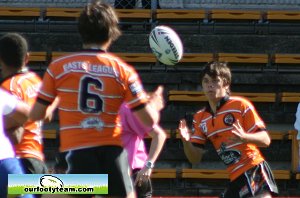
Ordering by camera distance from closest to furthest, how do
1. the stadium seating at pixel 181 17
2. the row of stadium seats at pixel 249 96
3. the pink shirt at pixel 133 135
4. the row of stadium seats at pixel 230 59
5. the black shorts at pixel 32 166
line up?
the black shorts at pixel 32 166
the pink shirt at pixel 133 135
the row of stadium seats at pixel 249 96
the row of stadium seats at pixel 230 59
the stadium seating at pixel 181 17

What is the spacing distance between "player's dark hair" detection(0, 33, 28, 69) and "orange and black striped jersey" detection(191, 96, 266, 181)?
156 centimetres

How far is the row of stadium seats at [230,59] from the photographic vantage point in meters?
12.8

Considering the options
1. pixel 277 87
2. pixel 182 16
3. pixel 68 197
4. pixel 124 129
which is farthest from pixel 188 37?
pixel 68 197

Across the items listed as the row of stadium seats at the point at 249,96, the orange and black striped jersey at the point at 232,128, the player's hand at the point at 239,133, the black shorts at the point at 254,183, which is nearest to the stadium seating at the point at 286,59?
the row of stadium seats at the point at 249,96

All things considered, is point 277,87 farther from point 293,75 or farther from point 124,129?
point 124,129

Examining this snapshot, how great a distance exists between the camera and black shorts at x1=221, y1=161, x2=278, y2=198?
6266 millimetres

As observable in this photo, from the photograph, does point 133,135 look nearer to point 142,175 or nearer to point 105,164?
point 142,175

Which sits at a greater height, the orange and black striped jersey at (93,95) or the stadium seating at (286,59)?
the stadium seating at (286,59)

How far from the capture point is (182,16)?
44.9ft

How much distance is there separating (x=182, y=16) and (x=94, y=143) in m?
8.94

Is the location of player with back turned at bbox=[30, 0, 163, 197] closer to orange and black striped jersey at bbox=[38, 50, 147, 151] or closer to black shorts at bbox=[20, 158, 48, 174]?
orange and black striped jersey at bbox=[38, 50, 147, 151]

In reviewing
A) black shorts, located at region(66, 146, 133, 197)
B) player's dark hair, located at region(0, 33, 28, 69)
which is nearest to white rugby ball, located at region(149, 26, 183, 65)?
player's dark hair, located at region(0, 33, 28, 69)

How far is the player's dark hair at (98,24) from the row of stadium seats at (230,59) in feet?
25.5

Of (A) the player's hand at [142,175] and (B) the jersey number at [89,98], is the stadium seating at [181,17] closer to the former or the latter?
(A) the player's hand at [142,175]
